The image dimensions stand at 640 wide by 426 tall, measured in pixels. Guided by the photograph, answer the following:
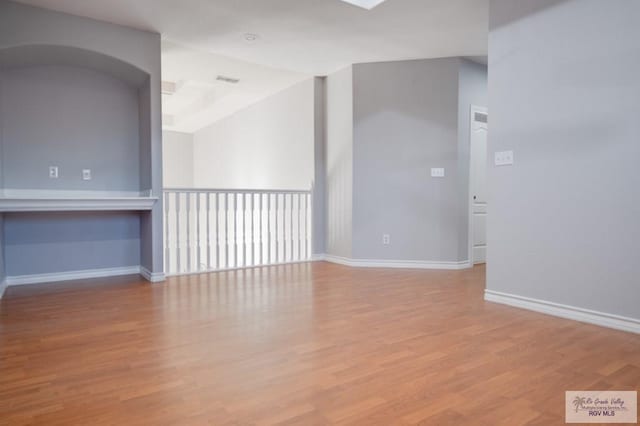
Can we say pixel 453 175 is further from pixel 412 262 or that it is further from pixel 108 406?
pixel 108 406

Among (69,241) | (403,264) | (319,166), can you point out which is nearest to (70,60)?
(69,241)

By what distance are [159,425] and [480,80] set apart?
195 inches

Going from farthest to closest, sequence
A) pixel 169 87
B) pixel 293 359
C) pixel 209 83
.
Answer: pixel 169 87, pixel 209 83, pixel 293 359

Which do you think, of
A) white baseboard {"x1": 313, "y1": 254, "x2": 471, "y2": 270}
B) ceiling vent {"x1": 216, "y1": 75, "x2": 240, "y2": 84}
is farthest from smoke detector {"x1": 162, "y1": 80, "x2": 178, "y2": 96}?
white baseboard {"x1": 313, "y1": 254, "x2": 471, "y2": 270}

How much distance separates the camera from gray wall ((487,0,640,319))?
237cm

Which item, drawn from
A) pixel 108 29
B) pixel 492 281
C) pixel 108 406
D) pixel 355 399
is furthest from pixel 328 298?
pixel 108 29

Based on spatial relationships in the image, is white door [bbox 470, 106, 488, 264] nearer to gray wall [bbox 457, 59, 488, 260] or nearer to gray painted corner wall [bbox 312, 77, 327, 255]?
gray wall [bbox 457, 59, 488, 260]

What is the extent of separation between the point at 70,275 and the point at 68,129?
1535 mm

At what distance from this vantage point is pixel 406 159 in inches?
183

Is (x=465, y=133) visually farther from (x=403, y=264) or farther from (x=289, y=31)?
(x=289, y=31)

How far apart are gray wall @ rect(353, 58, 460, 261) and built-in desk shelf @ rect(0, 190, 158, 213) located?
8.37ft

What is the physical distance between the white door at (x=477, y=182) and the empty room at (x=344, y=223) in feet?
0.13

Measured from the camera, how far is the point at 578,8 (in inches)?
100

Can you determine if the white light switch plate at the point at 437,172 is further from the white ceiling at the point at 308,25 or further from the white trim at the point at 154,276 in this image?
the white trim at the point at 154,276
